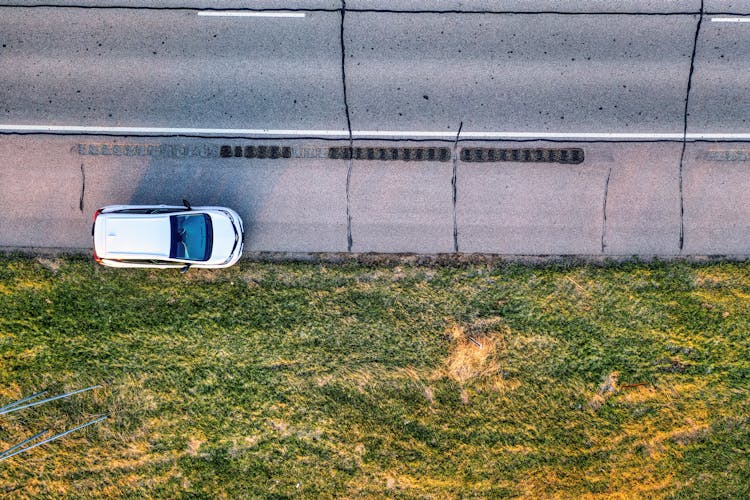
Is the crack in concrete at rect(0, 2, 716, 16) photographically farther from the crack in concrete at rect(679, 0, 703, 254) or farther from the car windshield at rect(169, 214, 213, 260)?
the car windshield at rect(169, 214, 213, 260)

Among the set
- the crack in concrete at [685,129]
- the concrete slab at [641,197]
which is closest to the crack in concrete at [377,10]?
the crack in concrete at [685,129]

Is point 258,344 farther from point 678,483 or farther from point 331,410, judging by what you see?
point 678,483

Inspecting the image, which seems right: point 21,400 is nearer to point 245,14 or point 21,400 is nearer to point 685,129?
point 245,14

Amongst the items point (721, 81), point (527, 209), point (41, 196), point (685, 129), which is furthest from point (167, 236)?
point (721, 81)

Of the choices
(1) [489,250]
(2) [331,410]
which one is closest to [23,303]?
(2) [331,410]

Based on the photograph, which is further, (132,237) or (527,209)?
(527,209)

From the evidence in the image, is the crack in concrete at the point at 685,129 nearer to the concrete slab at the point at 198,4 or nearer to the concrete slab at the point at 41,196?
the concrete slab at the point at 198,4

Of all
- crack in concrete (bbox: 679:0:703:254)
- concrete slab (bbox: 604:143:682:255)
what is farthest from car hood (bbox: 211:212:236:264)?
crack in concrete (bbox: 679:0:703:254)
